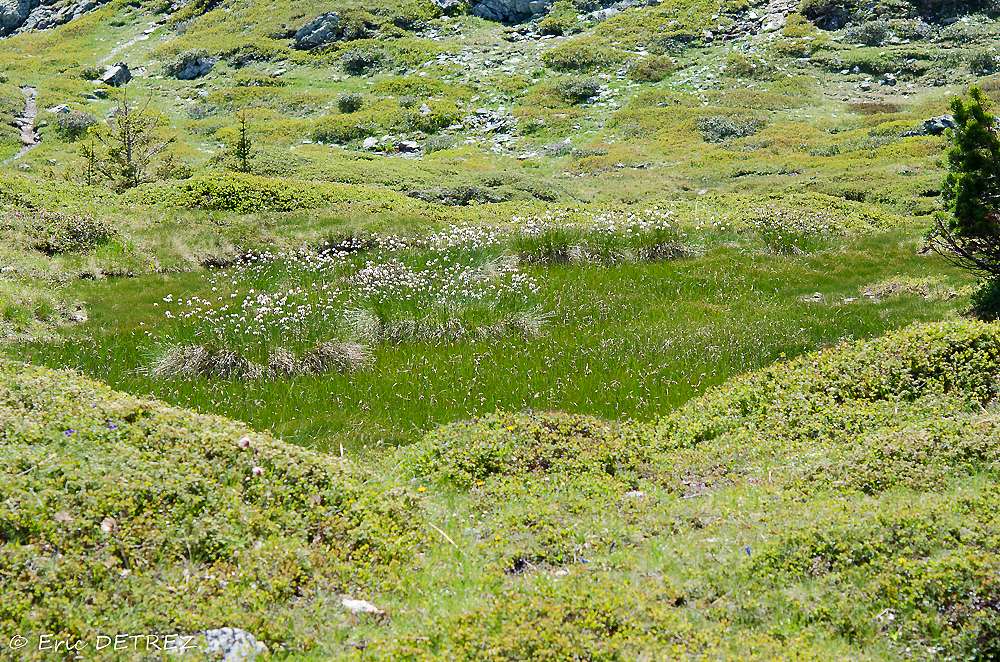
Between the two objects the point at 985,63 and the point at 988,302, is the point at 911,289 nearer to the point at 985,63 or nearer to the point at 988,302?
the point at 988,302

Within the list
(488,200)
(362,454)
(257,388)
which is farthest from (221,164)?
(362,454)

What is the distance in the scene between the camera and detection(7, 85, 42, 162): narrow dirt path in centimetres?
4822

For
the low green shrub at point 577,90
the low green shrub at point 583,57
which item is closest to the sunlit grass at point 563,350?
the low green shrub at point 577,90

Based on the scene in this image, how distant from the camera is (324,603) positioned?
6082 millimetres

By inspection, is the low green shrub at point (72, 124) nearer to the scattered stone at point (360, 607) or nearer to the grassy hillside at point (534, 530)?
the grassy hillside at point (534, 530)

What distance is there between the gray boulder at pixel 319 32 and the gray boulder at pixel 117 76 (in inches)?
714

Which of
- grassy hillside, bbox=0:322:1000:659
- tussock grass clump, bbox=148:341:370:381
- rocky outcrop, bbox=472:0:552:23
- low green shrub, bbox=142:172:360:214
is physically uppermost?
rocky outcrop, bbox=472:0:552:23

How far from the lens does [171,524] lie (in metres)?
Result: 6.52

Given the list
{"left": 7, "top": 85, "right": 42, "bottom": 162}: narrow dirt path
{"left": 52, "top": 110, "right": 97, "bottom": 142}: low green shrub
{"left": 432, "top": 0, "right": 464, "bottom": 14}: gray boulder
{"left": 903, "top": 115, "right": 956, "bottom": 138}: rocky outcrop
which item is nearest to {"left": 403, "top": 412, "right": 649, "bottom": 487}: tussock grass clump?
{"left": 903, "top": 115, "right": 956, "bottom": 138}: rocky outcrop

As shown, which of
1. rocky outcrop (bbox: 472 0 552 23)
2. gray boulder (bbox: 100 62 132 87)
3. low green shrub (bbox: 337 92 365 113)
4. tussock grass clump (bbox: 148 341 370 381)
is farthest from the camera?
rocky outcrop (bbox: 472 0 552 23)

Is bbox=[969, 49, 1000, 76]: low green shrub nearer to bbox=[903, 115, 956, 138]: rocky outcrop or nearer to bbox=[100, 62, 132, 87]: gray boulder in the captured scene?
bbox=[903, 115, 956, 138]: rocky outcrop

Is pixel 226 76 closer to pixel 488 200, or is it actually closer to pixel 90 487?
pixel 488 200

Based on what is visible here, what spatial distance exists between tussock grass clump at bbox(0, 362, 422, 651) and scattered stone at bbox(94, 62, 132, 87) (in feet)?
259

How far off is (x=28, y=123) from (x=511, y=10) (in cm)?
5629
